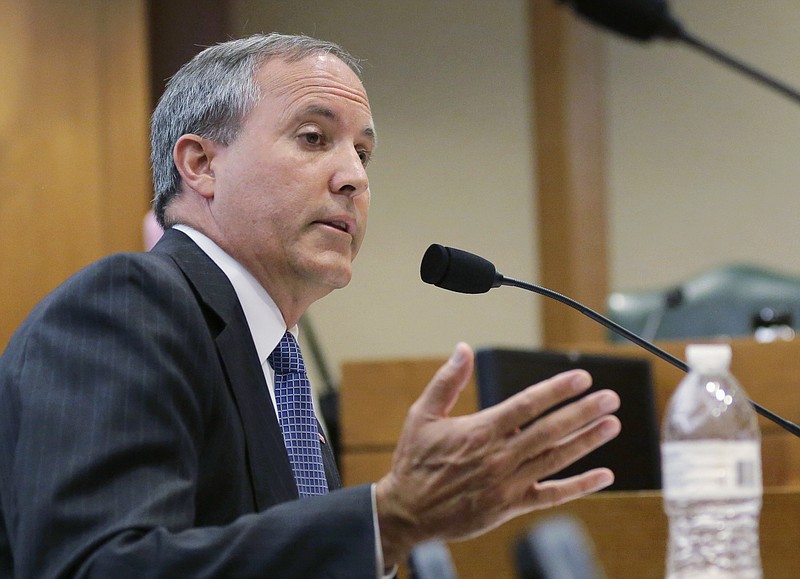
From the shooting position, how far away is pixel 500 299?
5.53 m

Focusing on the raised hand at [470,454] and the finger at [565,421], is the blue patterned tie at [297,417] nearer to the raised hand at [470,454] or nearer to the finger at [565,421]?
the raised hand at [470,454]

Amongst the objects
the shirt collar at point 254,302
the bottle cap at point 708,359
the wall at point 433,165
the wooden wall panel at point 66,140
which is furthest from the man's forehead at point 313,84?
the wall at point 433,165

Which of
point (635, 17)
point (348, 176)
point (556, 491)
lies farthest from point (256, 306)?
point (635, 17)

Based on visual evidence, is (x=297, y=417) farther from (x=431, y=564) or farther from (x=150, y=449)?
(x=431, y=564)

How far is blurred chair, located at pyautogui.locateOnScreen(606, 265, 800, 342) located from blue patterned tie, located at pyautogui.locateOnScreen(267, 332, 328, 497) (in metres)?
2.09

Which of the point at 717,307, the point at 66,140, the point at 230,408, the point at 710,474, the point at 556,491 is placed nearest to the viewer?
the point at 710,474

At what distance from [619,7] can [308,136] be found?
24.1 inches

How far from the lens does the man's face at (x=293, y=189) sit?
174cm

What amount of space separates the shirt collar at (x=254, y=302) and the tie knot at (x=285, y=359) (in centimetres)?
2

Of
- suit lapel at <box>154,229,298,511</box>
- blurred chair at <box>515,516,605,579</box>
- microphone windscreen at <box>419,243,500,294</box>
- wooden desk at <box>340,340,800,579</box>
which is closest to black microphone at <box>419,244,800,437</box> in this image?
microphone windscreen at <box>419,243,500,294</box>

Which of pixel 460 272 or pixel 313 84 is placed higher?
pixel 313 84

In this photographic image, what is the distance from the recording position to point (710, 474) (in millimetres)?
983

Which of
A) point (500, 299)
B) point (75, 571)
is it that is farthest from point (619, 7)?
point (500, 299)

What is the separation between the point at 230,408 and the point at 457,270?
33 centimetres
